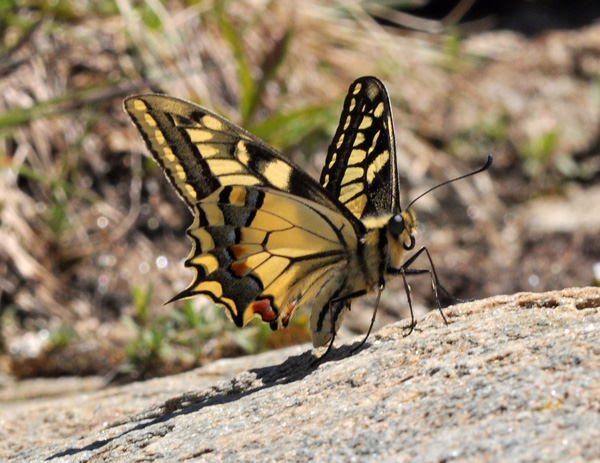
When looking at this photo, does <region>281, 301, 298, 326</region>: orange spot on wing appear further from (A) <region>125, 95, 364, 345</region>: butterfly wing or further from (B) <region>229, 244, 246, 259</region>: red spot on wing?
(B) <region>229, 244, 246, 259</region>: red spot on wing

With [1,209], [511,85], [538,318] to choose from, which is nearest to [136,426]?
[538,318]

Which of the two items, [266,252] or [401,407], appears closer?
[401,407]

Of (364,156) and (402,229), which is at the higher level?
(364,156)

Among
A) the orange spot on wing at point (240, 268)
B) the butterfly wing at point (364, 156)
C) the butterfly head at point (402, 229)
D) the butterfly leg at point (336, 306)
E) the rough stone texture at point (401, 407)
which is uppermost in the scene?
the butterfly wing at point (364, 156)

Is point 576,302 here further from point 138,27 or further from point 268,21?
point 268,21

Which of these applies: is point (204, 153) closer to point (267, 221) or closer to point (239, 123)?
point (267, 221)

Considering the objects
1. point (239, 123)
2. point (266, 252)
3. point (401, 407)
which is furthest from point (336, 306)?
point (239, 123)

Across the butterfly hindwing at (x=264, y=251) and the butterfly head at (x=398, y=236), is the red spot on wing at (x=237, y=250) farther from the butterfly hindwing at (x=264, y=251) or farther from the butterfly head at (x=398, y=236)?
the butterfly head at (x=398, y=236)

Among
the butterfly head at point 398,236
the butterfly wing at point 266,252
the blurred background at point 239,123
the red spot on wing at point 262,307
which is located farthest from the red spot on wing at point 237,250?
the blurred background at point 239,123
